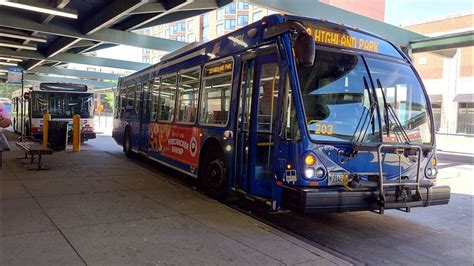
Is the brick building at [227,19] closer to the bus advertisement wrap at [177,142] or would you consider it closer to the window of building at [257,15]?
the window of building at [257,15]

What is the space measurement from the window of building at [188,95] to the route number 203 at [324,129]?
355 centimetres

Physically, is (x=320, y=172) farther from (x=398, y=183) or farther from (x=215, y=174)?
(x=215, y=174)

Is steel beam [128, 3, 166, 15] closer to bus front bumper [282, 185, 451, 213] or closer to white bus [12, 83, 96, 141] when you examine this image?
white bus [12, 83, 96, 141]

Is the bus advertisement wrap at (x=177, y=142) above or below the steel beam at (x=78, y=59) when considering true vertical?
below

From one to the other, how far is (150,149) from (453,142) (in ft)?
77.3

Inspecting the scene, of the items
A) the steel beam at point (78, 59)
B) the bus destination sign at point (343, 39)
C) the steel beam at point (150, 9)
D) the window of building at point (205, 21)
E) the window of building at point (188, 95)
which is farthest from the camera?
the window of building at point (205, 21)

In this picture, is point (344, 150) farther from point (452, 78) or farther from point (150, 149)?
point (452, 78)

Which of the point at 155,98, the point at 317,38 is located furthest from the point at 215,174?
the point at 155,98

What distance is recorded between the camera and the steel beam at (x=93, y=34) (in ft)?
49.5

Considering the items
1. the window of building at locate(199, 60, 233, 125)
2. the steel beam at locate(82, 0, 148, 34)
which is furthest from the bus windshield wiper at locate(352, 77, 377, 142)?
the steel beam at locate(82, 0, 148, 34)

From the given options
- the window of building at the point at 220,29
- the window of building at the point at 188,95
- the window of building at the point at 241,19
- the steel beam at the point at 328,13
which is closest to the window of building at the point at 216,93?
the window of building at the point at 188,95

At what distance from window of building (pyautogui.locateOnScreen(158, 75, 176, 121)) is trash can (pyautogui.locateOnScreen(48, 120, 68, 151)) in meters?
6.46

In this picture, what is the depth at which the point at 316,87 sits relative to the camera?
5.48 meters

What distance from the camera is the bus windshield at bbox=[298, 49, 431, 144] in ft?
17.7
